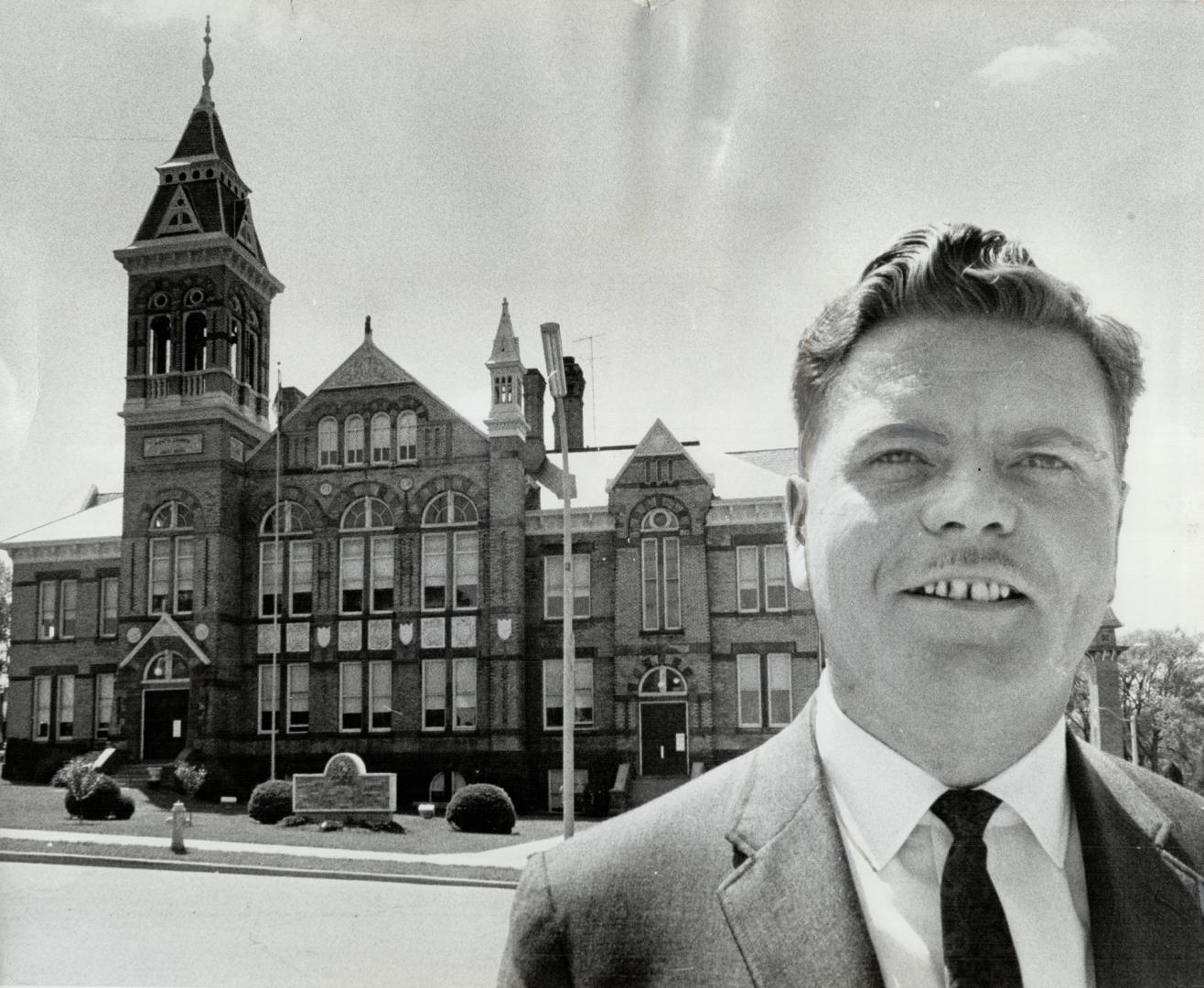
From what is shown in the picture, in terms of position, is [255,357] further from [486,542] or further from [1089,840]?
[1089,840]

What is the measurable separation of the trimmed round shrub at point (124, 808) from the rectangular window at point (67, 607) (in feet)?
3.71

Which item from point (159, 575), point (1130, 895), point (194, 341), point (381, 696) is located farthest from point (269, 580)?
point (1130, 895)

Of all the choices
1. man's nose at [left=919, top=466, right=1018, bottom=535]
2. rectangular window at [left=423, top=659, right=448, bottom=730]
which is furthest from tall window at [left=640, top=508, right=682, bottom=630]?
man's nose at [left=919, top=466, right=1018, bottom=535]

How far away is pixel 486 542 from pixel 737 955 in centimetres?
601

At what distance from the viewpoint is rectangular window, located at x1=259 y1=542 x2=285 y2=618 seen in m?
6.92

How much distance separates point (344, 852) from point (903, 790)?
477 cm

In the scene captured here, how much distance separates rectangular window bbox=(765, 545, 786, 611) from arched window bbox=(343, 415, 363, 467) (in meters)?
3.12

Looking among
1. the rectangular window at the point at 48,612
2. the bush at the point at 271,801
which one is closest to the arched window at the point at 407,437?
the rectangular window at the point at 48,612

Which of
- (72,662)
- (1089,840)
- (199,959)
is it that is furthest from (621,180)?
(72,662)

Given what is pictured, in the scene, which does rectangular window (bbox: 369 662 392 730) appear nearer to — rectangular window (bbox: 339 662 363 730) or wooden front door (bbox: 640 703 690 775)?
rectangular window (bbox: 339 662 363 730)

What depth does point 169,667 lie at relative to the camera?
278 inches

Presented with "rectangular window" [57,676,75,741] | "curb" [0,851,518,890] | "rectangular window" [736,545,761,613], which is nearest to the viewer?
"curb" [0,851,518,890]

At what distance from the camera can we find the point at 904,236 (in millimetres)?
1537

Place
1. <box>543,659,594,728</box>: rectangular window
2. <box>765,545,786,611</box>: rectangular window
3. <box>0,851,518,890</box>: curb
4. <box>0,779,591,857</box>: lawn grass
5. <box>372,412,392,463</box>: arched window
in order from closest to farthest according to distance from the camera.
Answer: <box>0,851,518,890</box>: curb → <box>0,779,591,857</box>: lawn grass → <box>765,545,786,611</box>: rectangular window → <box>543,659,594,728</box>: rectangular window → <box>372,412,392,463</box>: arched window
